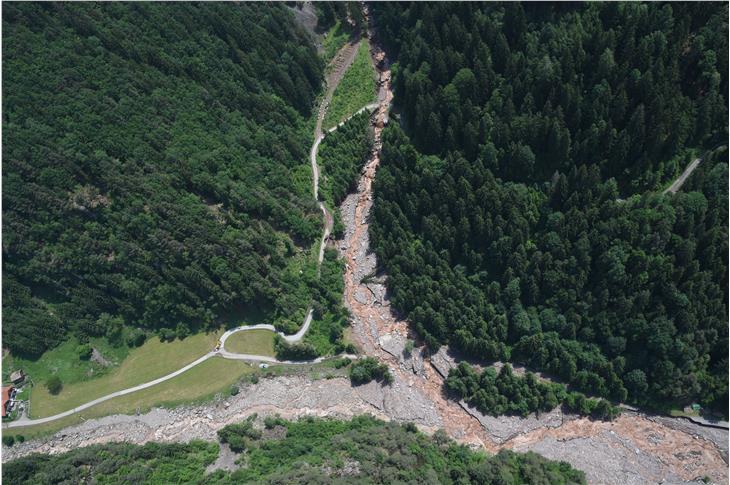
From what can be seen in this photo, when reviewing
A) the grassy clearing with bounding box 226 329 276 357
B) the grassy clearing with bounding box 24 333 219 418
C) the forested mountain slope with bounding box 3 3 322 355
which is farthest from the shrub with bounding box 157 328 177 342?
the grassy clearing with bounding box 226 329 276 357

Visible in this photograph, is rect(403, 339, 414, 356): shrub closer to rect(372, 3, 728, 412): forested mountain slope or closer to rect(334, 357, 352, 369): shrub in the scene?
rect(372, 3, 728, 412): forested mountain slope


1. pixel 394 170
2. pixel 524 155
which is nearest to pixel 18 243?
pixel 394 170

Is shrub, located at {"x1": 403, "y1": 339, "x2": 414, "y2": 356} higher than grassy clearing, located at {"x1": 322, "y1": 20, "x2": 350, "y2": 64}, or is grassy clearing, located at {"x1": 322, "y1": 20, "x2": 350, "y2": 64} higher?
grassy clearing, located at {"x1": 322, "y1": 20, "x2": 350, "y2": 64}

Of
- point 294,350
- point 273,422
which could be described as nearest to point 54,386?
point 273,422

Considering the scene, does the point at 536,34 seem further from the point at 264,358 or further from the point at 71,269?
the point at 71,269

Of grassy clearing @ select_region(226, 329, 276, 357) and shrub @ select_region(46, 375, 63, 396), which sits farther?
grassy clearing @ select_region(226, 329, 276, 357)

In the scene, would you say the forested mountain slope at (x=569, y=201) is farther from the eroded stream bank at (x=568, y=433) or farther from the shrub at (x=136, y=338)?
the shrub at (x=136, y=338)

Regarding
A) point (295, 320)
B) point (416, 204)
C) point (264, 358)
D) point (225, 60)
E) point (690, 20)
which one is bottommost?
point (264, 358)

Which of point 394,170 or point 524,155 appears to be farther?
point 394,170
